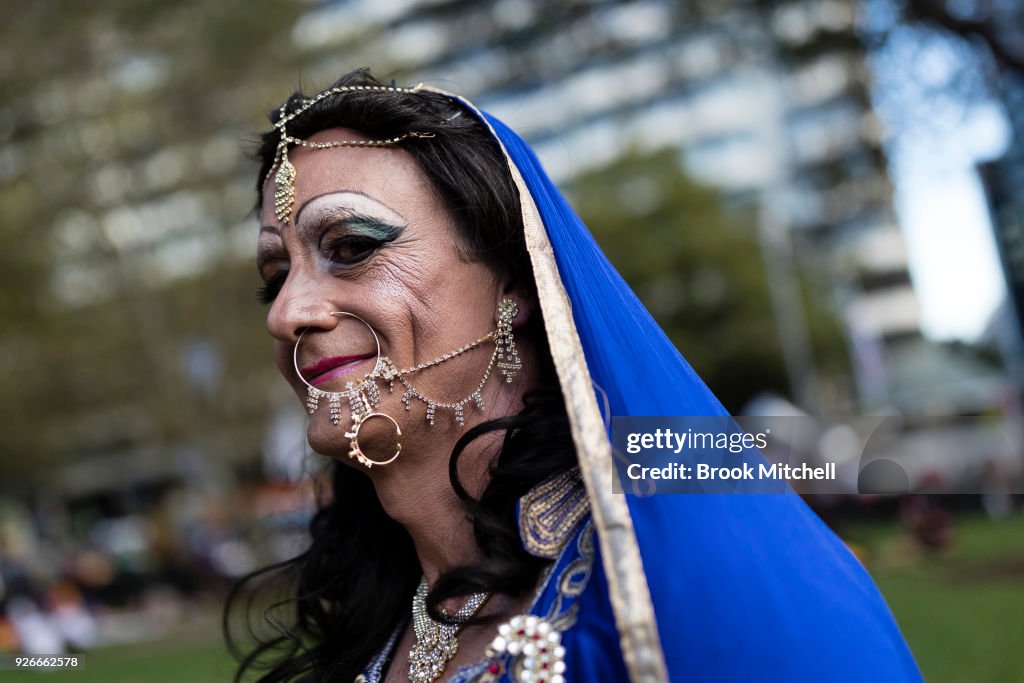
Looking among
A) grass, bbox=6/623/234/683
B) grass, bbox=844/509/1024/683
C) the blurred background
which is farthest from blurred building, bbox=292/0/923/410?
grass, bbox=6/623/234/683

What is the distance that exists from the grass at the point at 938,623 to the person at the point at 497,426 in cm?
147

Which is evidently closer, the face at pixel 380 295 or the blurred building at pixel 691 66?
the face at pixel 380 295

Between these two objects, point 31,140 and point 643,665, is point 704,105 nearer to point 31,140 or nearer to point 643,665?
point 31,140

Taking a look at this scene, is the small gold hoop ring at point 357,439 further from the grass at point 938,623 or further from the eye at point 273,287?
the grass at point 938,623

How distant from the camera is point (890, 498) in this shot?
16.8 meters

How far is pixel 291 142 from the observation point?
2414mm

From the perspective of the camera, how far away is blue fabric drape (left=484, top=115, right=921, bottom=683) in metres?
1.68

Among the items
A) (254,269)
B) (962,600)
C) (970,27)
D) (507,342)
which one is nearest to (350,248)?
(507,342)

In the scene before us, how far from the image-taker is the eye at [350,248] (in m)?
2.18

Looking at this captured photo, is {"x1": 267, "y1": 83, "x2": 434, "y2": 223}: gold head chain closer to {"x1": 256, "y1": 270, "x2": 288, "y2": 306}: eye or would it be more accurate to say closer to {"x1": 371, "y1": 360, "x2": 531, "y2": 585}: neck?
{"x1": 256, "y1": 270, "x2": 288, "y2": 306}: eye

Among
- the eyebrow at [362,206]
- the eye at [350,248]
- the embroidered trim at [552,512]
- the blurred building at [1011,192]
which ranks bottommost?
the embroidered trim at [552,512]

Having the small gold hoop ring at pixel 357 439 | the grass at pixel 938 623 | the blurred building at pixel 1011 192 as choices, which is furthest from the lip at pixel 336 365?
the blurred building at pixel 1011 192

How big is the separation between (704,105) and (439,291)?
5923 centimetres

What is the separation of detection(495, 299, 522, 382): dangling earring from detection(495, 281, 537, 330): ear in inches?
0.4
